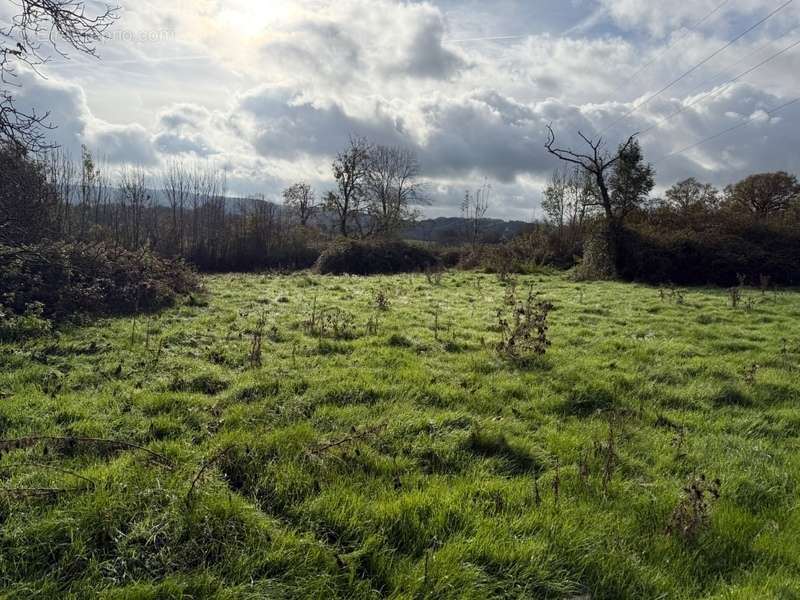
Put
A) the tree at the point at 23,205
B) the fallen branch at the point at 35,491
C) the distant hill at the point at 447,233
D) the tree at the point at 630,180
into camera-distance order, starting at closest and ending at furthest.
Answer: the fallen branch at the point at 35,491 → the tree at the point at 23,205 → the tree at the point at 630,180 → the distant hill at the point at 447,233

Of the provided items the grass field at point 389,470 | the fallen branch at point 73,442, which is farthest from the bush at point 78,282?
the fallen branch at point 73,442

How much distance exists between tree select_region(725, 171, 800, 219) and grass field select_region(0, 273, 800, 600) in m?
31.2

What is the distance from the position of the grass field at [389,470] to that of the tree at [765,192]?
31213mm

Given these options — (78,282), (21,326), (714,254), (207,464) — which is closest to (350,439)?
(207,464)

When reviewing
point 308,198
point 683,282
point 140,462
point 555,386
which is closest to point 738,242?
point 683,282

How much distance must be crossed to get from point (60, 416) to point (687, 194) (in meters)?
42.2

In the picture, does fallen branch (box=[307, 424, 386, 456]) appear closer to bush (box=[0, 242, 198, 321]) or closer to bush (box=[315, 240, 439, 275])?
bush (box=[0, 242, 198, 321])

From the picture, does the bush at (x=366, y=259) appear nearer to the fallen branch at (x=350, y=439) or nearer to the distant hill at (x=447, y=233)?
the distant hill at (x=447, y=233)

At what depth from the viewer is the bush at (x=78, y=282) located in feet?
29.9

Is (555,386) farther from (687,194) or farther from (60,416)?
(687,194)

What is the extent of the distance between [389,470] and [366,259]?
23.7 m

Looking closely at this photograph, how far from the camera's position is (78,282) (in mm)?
10312

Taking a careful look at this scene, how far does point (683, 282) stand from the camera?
20.3 meters

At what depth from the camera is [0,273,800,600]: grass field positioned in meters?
2.80
